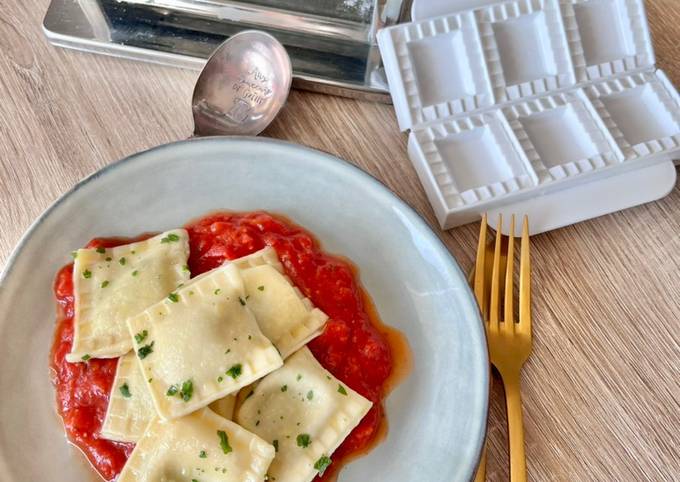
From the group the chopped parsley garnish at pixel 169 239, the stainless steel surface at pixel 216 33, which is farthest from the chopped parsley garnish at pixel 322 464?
the stainless steel surface at pixel 216 33

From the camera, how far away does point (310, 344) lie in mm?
1274

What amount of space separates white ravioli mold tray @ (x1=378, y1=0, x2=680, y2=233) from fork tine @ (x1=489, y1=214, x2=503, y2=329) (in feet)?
0.21

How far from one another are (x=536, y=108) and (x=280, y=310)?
2.74 feet

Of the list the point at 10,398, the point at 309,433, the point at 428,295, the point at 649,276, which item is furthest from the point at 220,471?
the point at 649,276

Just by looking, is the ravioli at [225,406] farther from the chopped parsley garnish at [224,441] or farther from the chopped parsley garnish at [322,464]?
the chopped parsley garnish at [322,464]

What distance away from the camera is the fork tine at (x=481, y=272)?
1.37 meters

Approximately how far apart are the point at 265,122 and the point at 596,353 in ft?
3.13

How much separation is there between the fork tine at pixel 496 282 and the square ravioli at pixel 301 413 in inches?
13.7

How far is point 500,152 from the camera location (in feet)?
4.97

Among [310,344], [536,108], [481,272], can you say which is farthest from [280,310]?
[536,108]

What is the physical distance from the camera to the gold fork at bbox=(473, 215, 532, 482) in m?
1.28

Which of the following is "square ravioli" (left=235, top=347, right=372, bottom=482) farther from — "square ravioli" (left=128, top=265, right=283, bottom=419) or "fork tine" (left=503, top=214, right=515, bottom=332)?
"fork tine" (left=503, top=214, right=515, bottom=332)

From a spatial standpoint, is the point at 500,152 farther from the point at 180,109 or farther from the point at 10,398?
the point at 10,398

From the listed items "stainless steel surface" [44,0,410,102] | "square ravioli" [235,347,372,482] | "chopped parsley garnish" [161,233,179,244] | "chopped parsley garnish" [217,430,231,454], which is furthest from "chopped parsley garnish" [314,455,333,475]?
"stainless steel surface" [44,0,410,102]
